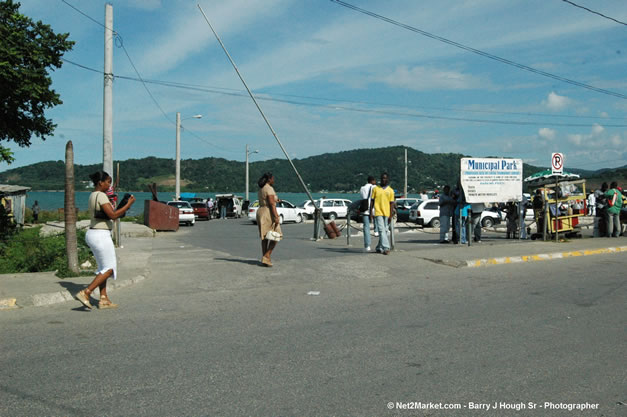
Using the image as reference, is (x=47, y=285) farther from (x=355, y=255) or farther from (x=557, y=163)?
(x=557, y=163)

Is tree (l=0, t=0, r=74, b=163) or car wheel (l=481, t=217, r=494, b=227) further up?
tree (l=0, t=0, r=74, b=163)

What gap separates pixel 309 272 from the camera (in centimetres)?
1116

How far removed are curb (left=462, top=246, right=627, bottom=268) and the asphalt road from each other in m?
2.53

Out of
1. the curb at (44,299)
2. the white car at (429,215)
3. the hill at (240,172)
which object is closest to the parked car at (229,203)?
the white car at (429,215)

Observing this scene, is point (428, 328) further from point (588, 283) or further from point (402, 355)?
point (588, 283)

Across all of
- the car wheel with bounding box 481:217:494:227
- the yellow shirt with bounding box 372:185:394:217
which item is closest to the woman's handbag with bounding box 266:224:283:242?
the yellow shirt with bounding box 372:185:394:217

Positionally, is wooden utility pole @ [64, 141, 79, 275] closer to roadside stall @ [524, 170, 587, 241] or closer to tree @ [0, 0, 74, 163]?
tree @ [0, 0, 74, 163]

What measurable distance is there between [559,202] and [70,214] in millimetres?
15085

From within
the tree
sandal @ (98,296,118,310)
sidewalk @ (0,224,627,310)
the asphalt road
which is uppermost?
the tree

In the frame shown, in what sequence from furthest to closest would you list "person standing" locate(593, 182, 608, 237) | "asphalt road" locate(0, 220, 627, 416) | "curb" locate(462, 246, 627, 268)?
"person standing" locate(593, 182, 608, 237) < "curb" locate(462, 246, 627, 268) < "asphalt road" locate(0, 220, 627, 416)

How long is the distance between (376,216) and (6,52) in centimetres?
1443

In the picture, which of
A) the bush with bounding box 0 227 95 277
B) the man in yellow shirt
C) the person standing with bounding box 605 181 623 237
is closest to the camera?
the bush with bounding box 0 227 95 277

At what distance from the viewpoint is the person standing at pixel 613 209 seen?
61.1 feet

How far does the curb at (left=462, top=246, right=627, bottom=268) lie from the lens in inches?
497
